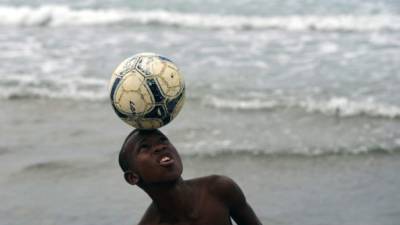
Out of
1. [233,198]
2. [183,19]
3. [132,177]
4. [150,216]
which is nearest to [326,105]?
[233,198]

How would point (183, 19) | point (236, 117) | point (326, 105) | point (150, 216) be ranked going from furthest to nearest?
point (183, 19) → point (326, 105) → point (236, 117) → point (150, 216)

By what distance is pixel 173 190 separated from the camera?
3.49 m

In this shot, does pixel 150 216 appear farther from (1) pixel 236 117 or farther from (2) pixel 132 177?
(1) pixel 236 117

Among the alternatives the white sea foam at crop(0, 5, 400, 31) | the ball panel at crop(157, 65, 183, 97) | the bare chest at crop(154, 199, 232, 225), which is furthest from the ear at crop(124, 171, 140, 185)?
the white sea foam at crop(0, 5, 400, 31)

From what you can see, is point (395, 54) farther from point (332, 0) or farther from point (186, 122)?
point (332, 0)

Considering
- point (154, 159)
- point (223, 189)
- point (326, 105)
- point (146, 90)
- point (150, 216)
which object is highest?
point (146, 90)

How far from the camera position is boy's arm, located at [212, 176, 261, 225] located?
3.63 metres

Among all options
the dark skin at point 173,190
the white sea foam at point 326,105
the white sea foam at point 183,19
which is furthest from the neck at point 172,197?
the white sea foam at point 183,19

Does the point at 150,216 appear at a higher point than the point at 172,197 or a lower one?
lower

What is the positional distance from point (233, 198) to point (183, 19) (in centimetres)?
1145

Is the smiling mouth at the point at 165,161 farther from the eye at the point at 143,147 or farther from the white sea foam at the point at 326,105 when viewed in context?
the white sea foam at the point at 326,105

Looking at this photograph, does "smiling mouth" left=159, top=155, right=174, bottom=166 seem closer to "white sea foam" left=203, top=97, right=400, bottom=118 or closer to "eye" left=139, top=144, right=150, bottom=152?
"eye" left=139, top=144, right=150, bottom=152

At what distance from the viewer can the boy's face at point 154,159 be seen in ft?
11.1

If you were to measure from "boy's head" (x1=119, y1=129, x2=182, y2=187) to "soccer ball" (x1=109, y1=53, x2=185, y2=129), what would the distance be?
0.26ft
